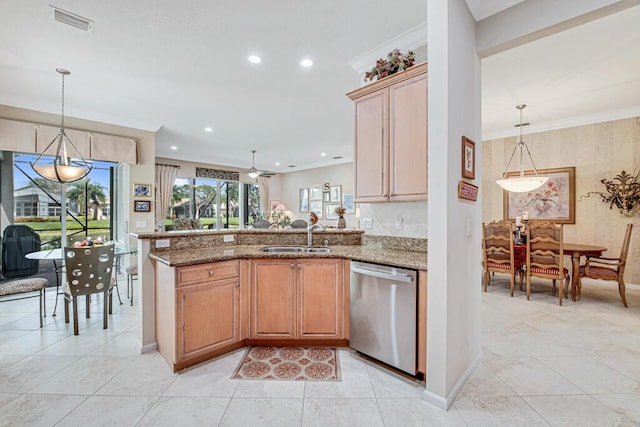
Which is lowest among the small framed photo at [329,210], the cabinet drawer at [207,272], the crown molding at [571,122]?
the cabinet drawer at [207,272]

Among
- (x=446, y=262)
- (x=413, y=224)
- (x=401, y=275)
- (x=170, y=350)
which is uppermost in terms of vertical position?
(x=413, y=224)

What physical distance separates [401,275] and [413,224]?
80cm

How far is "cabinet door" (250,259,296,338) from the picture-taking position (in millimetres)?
2568

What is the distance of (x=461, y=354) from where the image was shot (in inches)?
80.7

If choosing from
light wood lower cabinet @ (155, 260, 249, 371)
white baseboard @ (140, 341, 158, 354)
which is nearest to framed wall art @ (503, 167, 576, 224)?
light wood lower cabinet @ (155, 260, 249, 371)

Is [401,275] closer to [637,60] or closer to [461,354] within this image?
[461,354]

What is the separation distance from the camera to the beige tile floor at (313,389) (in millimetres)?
1742

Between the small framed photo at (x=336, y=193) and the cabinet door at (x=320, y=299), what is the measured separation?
6.29 metres

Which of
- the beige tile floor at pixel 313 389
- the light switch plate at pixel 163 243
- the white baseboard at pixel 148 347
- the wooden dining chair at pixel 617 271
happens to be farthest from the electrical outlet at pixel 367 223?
the wooden dining chair at pixel 617 271

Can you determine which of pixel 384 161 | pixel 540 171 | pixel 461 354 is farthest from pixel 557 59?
pixel 461 354

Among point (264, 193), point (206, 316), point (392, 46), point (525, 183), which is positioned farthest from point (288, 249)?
point (264, 193)

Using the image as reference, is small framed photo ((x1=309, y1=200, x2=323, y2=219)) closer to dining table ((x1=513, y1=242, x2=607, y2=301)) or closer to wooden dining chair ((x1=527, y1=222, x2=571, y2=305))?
dining table ((x1=513, y1=242, x2=607, y2=301))

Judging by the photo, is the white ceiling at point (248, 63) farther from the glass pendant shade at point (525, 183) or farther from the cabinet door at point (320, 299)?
the cabinet door at point (320, 299)

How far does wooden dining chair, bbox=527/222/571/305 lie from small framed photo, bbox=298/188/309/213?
6.65 m
